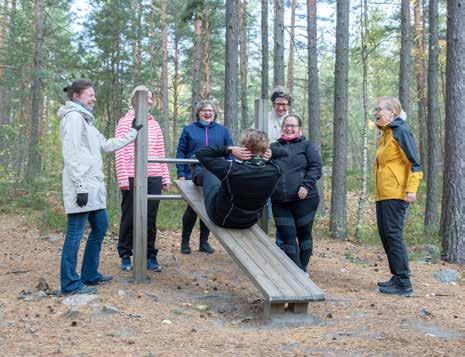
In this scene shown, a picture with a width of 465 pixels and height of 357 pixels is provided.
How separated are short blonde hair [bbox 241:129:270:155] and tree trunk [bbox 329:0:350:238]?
19.1 feet

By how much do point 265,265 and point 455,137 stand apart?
448 cm

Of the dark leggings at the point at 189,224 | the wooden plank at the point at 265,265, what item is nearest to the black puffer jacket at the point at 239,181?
the wooden plank at the point at 265,265

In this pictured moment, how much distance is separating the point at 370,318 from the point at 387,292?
113 centimetres

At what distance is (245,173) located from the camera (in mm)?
4746

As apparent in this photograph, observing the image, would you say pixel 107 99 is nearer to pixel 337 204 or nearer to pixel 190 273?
pixel 337 204

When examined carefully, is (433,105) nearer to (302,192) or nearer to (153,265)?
(302,192)

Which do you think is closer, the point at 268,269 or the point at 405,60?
the point at 268,269

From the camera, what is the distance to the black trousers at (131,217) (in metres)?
6.06

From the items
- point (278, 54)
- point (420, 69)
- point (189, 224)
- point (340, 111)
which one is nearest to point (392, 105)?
point (189, 224)

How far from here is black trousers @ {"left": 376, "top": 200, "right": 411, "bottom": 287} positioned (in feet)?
17.8

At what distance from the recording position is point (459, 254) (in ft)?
25.9

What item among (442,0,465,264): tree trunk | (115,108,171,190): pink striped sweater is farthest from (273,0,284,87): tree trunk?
(115,108,171,190): pink striped sweater

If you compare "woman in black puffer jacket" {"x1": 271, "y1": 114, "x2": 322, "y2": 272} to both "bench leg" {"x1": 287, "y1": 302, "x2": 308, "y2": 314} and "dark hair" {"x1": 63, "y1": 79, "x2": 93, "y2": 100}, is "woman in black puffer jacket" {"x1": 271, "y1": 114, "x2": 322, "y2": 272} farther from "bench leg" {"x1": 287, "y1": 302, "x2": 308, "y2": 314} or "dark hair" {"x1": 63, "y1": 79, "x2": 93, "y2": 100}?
"dark hair" {"x1": 63, "y1": 79, "x2": 93, "y2": 100}

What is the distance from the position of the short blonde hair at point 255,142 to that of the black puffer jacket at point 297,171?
0.65 metres
